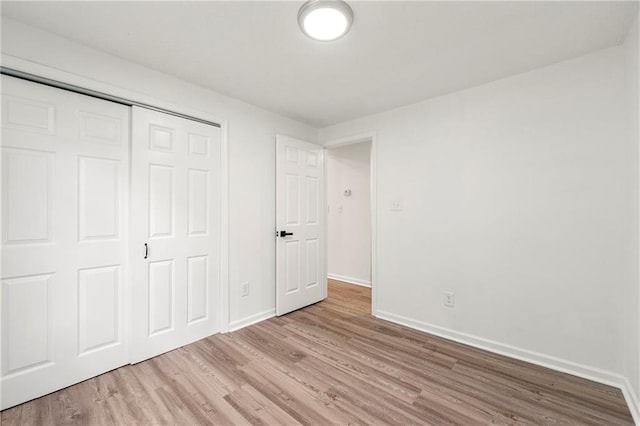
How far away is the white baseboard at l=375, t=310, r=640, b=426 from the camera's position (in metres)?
1.77

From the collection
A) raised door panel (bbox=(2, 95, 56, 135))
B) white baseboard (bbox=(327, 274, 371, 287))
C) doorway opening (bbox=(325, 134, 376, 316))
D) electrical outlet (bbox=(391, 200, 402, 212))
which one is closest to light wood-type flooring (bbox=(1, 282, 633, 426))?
electrical outlet (bbox=(391, 200, 402, 212))

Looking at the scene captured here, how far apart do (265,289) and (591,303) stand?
113 inches

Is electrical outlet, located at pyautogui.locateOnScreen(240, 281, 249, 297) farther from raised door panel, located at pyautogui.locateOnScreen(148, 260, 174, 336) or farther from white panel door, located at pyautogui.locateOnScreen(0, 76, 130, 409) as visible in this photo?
white panel door, located at pyautogui.locateOnScreen(0, 76, 130, 409)

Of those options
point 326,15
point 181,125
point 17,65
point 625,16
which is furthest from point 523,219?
point 17,65

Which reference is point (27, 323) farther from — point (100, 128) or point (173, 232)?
point (100, 128)

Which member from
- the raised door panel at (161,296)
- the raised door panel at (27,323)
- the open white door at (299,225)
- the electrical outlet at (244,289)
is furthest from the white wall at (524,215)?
the raised door panel at (27,323)

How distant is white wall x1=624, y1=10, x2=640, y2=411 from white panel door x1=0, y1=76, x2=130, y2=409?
3487 mm

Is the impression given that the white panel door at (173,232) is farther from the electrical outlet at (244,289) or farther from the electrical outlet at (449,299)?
the electrical outlet at (449,299)

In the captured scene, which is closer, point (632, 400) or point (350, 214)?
point (632, 400)

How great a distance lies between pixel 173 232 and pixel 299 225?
56.7 inches

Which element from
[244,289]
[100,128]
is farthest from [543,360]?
[100,128]

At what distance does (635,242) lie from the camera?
5.56ft

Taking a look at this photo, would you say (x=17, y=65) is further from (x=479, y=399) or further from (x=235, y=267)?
(x=479, y=399)

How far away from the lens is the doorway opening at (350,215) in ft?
15.2
